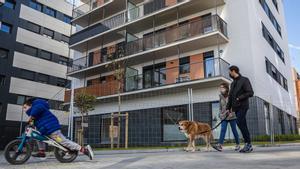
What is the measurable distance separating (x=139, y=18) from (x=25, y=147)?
16755 millimetres

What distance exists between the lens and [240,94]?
6.98 m

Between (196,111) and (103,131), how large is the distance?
8.11m

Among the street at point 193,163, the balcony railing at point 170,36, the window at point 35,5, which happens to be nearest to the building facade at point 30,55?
the window at point 35,5

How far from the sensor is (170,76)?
19250 mm

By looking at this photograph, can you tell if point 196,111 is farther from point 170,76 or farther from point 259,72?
point 259,72

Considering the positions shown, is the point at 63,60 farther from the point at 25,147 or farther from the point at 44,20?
the point at 25,147

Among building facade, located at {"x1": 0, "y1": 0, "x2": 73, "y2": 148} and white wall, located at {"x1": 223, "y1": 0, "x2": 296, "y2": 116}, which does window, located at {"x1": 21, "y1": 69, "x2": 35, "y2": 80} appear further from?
white wall, located at {"x1": 223, "y1": 0, "x2": 296, "y2": 116}

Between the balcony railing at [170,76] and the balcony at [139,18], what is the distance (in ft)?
12.8

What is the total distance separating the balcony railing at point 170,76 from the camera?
55.8 ft

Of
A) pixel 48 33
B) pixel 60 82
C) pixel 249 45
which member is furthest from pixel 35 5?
pixel 249 45

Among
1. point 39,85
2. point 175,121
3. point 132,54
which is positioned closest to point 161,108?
point 175,121

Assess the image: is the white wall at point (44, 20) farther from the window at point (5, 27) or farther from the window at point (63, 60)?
the window at point (63, 60)

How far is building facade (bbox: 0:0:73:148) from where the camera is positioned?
3019 centimetres

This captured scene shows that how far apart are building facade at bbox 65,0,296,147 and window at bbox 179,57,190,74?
7 cm
